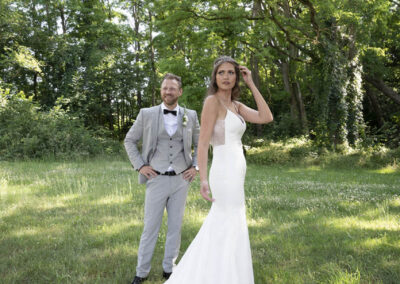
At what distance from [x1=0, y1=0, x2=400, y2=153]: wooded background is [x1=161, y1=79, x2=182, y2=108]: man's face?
1382cm

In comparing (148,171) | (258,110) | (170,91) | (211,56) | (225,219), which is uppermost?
(211,56)

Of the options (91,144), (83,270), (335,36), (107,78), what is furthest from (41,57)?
(83,270)

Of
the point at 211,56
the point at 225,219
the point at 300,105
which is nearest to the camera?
the point at 225,219

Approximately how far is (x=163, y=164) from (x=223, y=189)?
A: 3.08ft

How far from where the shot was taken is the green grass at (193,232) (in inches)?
168

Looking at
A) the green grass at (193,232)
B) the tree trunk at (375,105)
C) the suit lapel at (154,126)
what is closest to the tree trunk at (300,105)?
the tree trunk at (375,105)

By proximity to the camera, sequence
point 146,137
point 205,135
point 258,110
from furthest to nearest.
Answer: point 146,137
point 258,110
point 205,135

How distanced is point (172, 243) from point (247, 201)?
12.6 ft

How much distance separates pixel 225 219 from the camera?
344cm

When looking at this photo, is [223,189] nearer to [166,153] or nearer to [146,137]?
[166,153]

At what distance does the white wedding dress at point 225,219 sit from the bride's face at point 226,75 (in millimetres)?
280

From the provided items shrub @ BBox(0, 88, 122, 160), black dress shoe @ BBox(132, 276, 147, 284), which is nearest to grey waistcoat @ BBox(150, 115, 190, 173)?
black dress shoe @ BBox(132, 276, 147, 284)

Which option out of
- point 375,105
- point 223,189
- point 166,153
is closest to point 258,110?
point 223,189

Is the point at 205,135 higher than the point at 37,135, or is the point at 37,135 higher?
the point at 37,135
